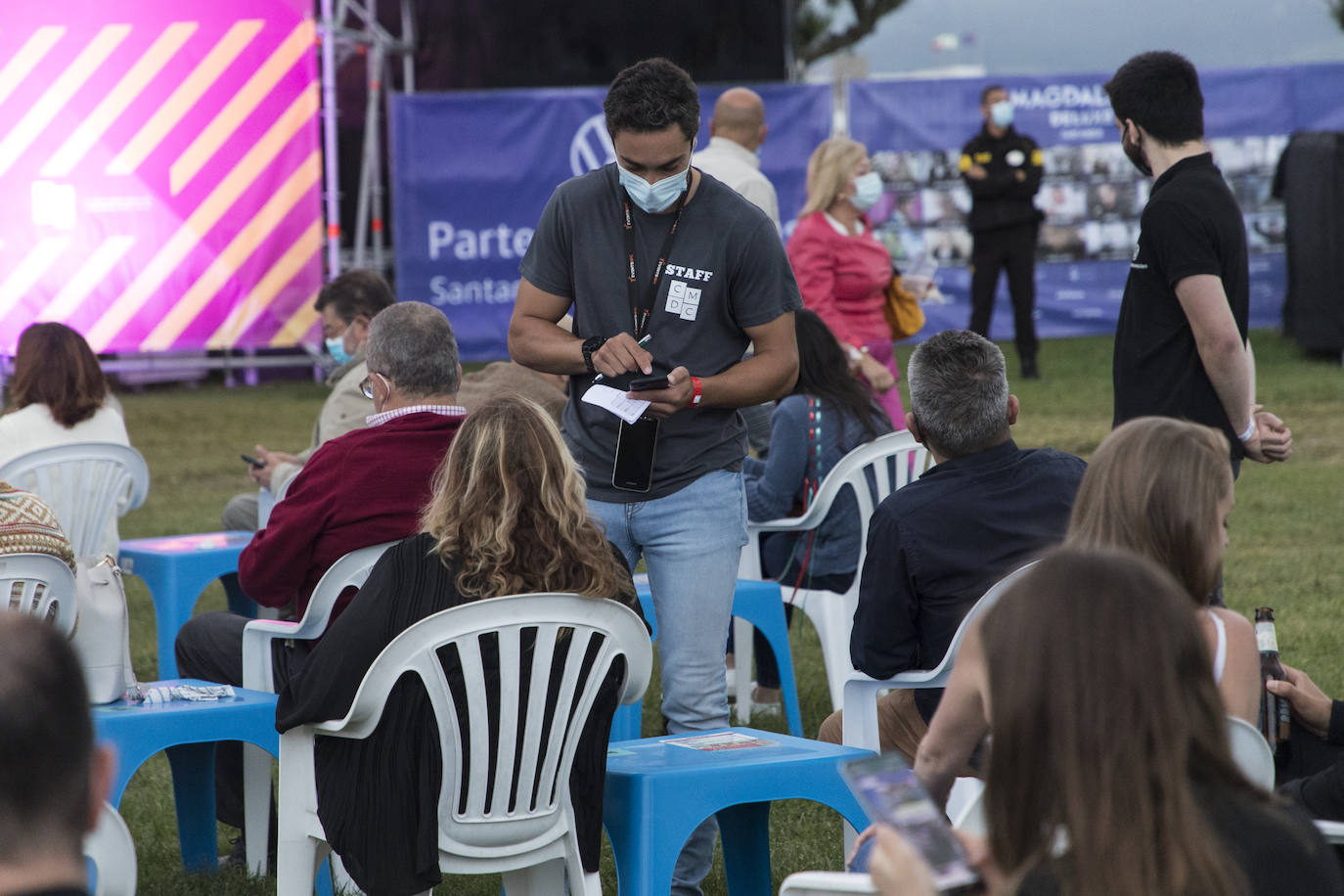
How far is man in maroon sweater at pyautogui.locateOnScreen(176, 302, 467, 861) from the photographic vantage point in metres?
3.52

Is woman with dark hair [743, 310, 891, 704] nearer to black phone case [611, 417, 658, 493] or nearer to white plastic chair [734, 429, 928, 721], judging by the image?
white plastic chair [734, 429, 928, 721]

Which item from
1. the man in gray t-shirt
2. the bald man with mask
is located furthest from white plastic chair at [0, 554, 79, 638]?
the bald man with mask

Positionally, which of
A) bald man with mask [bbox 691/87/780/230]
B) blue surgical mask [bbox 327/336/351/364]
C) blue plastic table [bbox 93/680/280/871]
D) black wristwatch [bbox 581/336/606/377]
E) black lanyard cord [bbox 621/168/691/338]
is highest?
bald man with mask [bbox 691/87/780/230]

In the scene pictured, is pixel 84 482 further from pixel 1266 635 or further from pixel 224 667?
pixel 1266 635

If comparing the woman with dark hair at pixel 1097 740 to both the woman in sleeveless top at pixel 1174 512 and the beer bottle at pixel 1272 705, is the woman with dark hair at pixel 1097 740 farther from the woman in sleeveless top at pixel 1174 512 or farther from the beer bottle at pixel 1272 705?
the beer bottle at pixel 1272 705

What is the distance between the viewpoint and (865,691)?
3.26m

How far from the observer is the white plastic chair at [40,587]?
315cm

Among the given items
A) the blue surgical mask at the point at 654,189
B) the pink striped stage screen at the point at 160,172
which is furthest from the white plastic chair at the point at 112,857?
the pink striped stage screen at the point at 160,172

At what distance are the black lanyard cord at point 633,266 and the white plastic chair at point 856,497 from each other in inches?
54.5

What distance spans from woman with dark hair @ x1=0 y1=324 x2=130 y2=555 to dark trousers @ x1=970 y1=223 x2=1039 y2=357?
290 inches

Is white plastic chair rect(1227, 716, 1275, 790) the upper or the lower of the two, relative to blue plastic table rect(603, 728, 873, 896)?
upper

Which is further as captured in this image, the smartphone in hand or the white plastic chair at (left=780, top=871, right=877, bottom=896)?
the white plastic chair at (left=780, top=871, right=877, bottom=896)

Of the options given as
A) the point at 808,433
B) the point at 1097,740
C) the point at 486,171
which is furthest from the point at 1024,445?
the point at 1097,740

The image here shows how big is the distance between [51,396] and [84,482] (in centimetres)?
31
